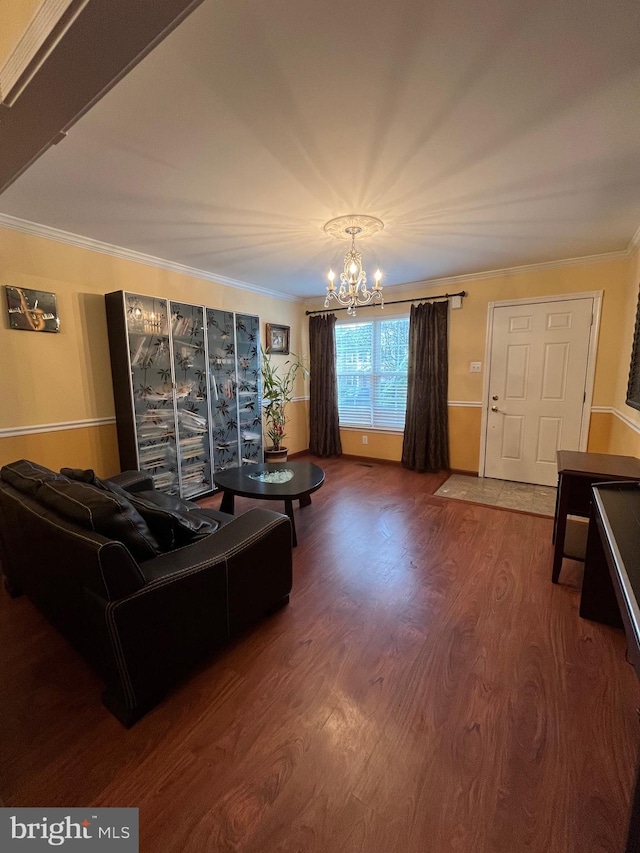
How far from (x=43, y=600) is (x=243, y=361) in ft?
9.10

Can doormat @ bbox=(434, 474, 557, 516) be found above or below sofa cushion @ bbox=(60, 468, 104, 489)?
below

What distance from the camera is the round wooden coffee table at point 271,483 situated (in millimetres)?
2494

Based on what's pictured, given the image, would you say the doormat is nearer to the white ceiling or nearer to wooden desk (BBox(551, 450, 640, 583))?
wooden desk (BBox(551, 450, 640, 583))

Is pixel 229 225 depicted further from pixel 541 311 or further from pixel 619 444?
pixel 619 444

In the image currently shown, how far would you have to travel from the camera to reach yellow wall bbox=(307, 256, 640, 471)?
3168 millimetres

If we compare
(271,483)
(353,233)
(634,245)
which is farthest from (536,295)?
(271,483)

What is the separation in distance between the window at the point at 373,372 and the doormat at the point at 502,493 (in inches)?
46.1

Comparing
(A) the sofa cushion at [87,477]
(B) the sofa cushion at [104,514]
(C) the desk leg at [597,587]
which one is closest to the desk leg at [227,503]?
(A) the sofa cushion at [87,477]

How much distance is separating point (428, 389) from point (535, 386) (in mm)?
1138

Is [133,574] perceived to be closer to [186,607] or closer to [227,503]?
[186,607]

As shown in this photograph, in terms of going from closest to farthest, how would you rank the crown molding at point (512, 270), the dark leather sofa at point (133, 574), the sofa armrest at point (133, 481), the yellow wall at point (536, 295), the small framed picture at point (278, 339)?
the dark leather sofa at point (133, 574) < the sofa armrest at point (133, 481) < the yellow wall at point (536, 295) < the crown molding at point (512, 270) < the small framed picture at point (278, 339)

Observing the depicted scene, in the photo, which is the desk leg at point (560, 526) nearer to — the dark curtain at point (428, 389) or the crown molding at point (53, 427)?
the dark curtain at point (428, 389)

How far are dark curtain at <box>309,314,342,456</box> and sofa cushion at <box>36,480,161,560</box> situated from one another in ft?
12.5

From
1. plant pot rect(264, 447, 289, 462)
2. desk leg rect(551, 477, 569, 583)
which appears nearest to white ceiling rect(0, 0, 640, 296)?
desk leg rect(551, 477, 569, 583)
